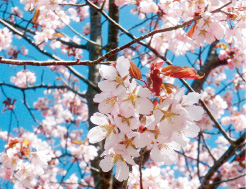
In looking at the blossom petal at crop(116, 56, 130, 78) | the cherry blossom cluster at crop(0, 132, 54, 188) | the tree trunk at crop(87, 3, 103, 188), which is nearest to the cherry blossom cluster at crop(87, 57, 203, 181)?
the blossom petal at crop(116, 56, 130, 78)

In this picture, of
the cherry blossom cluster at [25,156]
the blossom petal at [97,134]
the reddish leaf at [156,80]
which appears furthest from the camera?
the cherry blossom cluster at [25,156]

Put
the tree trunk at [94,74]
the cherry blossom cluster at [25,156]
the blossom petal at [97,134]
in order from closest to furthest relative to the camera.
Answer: the blossom petal at [97,134] < the cherry blossom cluster at [25,156] < the tree trunk at [94,74]

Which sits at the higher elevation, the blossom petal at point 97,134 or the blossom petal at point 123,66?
the blossom petal at point 123,66

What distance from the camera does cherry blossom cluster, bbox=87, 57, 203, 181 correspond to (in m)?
0.75

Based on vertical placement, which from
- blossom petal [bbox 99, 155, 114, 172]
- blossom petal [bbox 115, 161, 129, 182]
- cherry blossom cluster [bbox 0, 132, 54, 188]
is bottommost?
blossom petal [bbox 115, 161, 129, 182]

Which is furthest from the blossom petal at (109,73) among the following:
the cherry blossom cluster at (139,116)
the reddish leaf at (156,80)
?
the reddish leaf at (156,80)

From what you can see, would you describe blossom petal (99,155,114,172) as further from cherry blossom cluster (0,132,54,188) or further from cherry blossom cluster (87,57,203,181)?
cherry blossom cluster (0,132,54,188)

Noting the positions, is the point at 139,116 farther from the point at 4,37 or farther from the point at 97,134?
the point at 4,37

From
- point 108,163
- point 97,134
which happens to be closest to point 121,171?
point 108,163

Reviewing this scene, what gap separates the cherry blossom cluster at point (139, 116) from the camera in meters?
0.75

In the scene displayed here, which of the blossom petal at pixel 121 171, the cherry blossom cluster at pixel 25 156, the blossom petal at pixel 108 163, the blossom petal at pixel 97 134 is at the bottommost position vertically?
the blossom petal at pixel 121 171

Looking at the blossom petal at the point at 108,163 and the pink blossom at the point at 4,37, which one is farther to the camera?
the pink blossom at the point at 4,37

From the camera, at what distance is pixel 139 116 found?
2.63ft

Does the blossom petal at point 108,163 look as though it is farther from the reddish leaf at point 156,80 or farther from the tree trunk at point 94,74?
the tree trunk at point 94,74
